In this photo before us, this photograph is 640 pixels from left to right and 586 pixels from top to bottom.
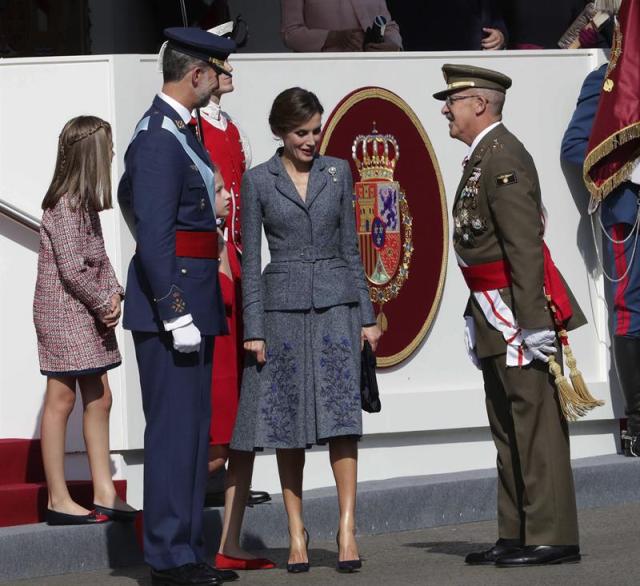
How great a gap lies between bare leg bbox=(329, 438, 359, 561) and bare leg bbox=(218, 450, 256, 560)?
0.36m

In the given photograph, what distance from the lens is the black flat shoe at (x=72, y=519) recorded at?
7.69 m

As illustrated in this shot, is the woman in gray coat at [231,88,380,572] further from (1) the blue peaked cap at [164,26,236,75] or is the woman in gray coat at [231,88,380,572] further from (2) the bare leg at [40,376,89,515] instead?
(2) the bare leg at [40,376,89,515]

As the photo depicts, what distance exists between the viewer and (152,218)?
22.6 ft

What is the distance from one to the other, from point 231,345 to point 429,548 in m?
1.13

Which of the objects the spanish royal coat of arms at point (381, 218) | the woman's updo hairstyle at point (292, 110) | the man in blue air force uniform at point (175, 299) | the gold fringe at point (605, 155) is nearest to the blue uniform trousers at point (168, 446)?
the man in blue air force uniform at point (175, 299)

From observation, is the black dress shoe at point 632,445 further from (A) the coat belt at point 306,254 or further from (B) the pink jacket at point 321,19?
(A) the coat belt at point 306,254

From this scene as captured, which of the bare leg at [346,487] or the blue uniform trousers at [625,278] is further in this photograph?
the blue uniform trousers at [625,278]

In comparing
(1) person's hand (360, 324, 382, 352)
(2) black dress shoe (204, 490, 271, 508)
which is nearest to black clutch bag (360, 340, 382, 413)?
(1) person's hand (360, 324, 382, 352)

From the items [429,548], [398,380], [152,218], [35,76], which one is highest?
[35,76]

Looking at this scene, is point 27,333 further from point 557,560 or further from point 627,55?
point 627,55

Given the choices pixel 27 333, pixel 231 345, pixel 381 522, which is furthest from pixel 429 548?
pixel 27 333

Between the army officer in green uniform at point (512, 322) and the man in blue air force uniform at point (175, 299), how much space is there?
3.27 feet

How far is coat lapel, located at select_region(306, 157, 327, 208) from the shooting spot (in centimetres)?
745

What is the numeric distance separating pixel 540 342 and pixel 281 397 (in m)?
0.96
